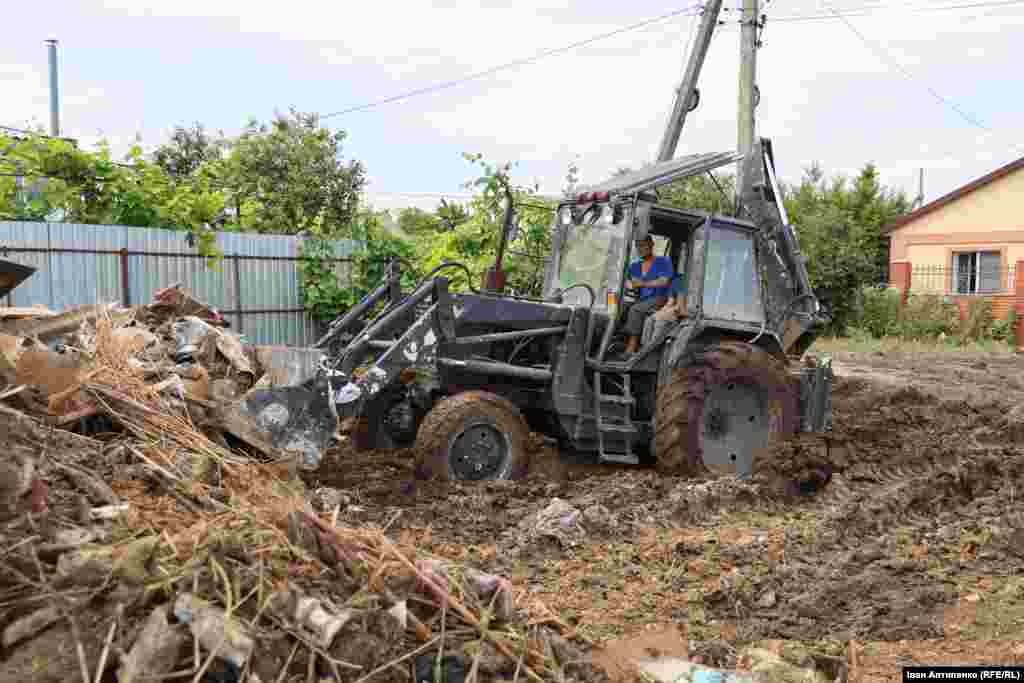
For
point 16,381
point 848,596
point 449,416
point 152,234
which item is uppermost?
point 152,234

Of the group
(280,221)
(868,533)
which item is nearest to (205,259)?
(280,221)

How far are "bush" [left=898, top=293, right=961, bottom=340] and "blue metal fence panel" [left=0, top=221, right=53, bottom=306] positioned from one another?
757 inches

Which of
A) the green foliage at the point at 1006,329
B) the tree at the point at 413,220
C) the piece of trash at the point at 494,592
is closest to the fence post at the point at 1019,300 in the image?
the green foliage at the point at 1006,329

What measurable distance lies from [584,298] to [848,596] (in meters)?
3.99

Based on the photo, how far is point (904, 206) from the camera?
34250 mm

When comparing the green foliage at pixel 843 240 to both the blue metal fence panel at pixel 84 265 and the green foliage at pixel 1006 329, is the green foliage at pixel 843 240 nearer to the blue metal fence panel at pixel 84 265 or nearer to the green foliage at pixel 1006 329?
the green foliage at pixel 1006 329

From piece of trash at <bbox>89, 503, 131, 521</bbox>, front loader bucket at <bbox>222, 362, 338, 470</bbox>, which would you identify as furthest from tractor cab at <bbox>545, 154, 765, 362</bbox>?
piece of trash at <bbox>89, 503, 131, 521</bbox>

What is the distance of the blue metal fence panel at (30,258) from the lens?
1136cm

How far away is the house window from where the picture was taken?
25.8 m

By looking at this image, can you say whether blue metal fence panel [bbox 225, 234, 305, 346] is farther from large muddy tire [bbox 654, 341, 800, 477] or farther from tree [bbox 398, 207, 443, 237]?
large muddy tire [bbox 654, 341, 800, 477]

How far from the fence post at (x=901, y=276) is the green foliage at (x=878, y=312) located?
2.08ft

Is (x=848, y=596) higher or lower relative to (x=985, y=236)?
lower

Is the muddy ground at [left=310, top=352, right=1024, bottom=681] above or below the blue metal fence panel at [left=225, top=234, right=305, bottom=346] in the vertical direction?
below

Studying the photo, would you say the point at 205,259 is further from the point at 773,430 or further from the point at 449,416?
the point at 773,430
